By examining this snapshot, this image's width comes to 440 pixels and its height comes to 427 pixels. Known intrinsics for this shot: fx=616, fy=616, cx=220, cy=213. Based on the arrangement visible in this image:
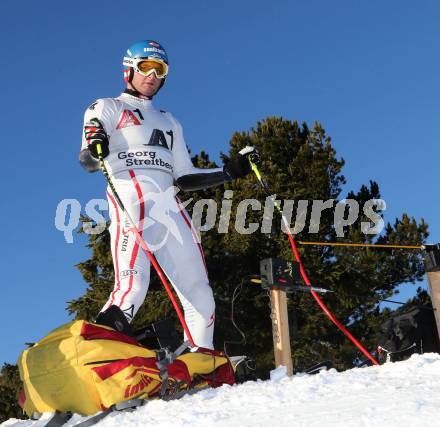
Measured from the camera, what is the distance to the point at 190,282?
4.62 m

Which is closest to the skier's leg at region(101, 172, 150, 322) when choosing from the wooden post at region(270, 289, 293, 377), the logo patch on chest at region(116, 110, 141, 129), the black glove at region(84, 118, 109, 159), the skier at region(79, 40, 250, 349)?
the skier at region(79, 40, 250, 349)

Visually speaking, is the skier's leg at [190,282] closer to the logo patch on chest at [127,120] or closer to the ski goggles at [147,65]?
the logo patch on chest at [127,120]

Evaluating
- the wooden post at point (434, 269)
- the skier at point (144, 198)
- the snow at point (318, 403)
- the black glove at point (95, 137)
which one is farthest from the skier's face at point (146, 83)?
the wooden post at point (434, 269)

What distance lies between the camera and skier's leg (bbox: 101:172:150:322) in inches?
171

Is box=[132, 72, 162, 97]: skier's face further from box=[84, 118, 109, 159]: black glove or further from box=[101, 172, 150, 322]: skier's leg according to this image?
box=[101, 172, 150, 322]: skier's leg

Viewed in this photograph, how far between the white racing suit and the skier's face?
0.89 feet

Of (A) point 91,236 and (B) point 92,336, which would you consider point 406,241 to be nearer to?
(A) point 91,236

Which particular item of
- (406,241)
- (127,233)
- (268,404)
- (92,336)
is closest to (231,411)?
(268,404)

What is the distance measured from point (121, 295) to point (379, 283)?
1456 centimetres

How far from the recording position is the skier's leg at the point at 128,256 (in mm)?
4332

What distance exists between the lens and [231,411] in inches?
121

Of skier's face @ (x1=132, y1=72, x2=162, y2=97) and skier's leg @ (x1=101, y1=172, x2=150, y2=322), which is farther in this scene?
skier's face @ (x1=132, y1=72, x2=162, y2=97)

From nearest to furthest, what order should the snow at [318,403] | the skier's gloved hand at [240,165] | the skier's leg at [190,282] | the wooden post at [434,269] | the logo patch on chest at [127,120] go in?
1. the snow at [318,403]
2. the skier's leg at [190,282]
3. the logo patch on chest at [127,120]
4. the skier's gloved hand at [240,165]
5. the wooden post at [434,269]

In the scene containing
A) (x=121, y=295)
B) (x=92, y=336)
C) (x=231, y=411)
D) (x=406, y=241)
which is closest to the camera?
(x=231, y=411)
